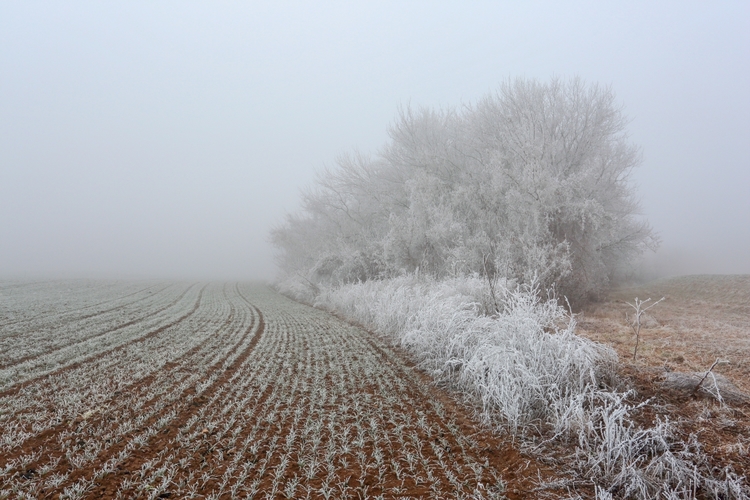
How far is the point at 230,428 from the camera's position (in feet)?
12.2

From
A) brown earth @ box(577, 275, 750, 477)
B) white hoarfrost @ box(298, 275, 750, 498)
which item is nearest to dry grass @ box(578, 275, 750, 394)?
brown earth @ box(577, 275, 750, 477)

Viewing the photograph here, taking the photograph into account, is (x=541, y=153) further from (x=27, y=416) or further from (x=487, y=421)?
(x=27, y=416)

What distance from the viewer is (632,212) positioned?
1755 cm

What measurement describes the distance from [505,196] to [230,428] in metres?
10.9

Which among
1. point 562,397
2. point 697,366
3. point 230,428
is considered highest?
point 697,366

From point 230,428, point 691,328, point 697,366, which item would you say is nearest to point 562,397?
point 697,366

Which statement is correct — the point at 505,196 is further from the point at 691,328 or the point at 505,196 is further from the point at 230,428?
the point at 230,428

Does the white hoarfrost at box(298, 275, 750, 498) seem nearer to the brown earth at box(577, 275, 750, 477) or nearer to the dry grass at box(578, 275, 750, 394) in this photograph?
the brown earth at box(577, 275, 750, 477)

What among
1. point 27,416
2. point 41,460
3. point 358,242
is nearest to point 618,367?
point 41,460

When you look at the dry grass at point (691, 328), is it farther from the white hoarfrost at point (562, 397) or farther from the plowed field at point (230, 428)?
the plowed field at point (230, 428)

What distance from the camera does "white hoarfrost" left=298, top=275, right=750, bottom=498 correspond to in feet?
8.95

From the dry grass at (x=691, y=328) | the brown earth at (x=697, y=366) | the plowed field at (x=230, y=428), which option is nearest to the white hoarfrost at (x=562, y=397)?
the brown earth at (x=697, y=366)

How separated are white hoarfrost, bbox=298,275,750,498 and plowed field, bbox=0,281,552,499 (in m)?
0.46

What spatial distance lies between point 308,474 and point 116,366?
14.8ft
